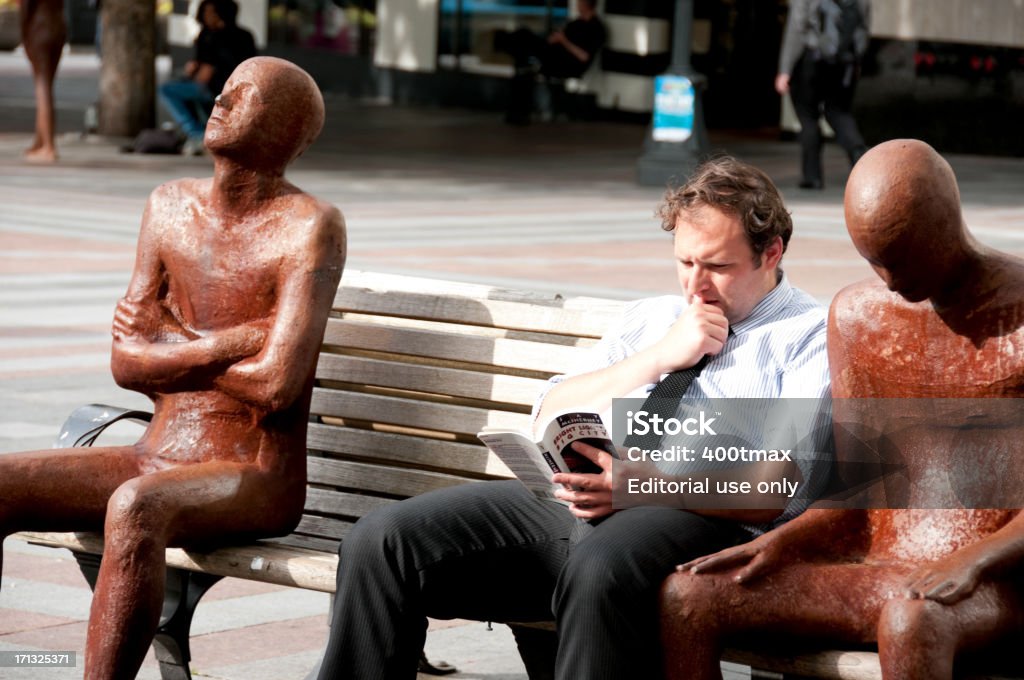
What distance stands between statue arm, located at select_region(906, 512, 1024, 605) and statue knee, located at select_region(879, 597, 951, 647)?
1.0 inches

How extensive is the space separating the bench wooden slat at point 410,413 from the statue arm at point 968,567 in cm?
138

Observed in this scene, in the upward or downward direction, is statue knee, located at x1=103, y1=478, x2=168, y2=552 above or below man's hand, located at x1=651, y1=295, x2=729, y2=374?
below

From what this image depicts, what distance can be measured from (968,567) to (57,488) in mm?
1995

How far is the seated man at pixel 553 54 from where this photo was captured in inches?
985

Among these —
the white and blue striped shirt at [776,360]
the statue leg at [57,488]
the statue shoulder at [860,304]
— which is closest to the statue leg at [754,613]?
the white and blue striped shirt at [776,360]

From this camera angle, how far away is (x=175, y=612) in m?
4.27

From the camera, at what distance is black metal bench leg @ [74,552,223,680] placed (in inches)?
167

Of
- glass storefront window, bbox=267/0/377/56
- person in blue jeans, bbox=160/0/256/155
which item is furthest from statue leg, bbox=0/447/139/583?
glass storefront window, bbox=267/0/377/56

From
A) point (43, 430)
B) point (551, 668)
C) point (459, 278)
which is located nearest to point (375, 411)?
point (551, 668)

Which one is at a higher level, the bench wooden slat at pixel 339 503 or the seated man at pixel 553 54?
the bench wooden slat at pixel 339 503

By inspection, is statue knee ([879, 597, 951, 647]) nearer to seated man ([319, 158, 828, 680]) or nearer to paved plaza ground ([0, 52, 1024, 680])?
seated man ([319, 158, 828, 680])

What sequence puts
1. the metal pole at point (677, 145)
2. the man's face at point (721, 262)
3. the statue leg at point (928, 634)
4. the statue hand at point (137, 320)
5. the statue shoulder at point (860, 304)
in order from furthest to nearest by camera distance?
the metal pole at point (677, 145), the statue hand at point (137, 320), the man's face at point (721, 262), the statue shoulder at point (860, 304), the statue leg at point (928, 634)

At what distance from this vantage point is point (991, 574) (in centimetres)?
319

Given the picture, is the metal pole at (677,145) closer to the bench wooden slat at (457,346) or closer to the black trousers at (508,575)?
the bench wooden slat at (457,346)
